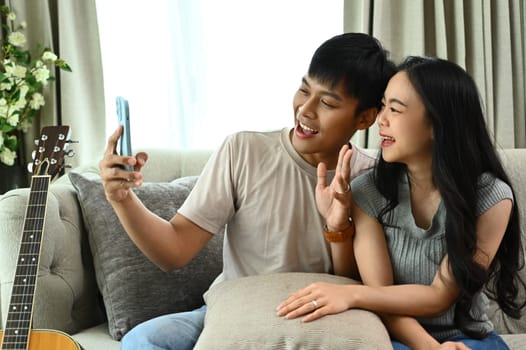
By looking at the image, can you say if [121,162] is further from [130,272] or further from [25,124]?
[25,124]

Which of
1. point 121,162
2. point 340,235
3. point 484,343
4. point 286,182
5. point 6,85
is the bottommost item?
point 484,343

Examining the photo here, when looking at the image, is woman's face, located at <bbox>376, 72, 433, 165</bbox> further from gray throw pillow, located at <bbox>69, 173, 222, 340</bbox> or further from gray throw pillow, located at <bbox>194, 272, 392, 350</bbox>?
gray throw pillow, located at <bbox>69, 173, 222, 340</bbox>

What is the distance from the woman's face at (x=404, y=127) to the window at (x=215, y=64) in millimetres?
1682

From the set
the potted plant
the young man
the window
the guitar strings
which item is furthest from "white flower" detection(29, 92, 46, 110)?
the young man

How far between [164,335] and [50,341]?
0.33m

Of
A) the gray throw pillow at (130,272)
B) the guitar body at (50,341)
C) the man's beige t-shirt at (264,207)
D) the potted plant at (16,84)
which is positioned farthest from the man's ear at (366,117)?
the potted plant at (16,84)

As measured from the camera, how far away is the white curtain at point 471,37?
3066 millimetres

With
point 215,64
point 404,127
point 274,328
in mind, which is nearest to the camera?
point 274,328

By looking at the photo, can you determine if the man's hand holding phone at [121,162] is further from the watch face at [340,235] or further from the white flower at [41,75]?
the white flower at [41,75]

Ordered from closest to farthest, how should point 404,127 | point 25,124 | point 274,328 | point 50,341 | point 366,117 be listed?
1. point 274,328
2. point 404,127
3. point 50,341
4. point 366,117
5. point 25,124

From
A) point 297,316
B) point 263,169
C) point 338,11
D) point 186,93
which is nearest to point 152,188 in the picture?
point 263,169

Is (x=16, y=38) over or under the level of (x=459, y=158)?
over

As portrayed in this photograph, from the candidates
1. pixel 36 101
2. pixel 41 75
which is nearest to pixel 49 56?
pixel 41 75

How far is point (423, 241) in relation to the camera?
5.55 feet
